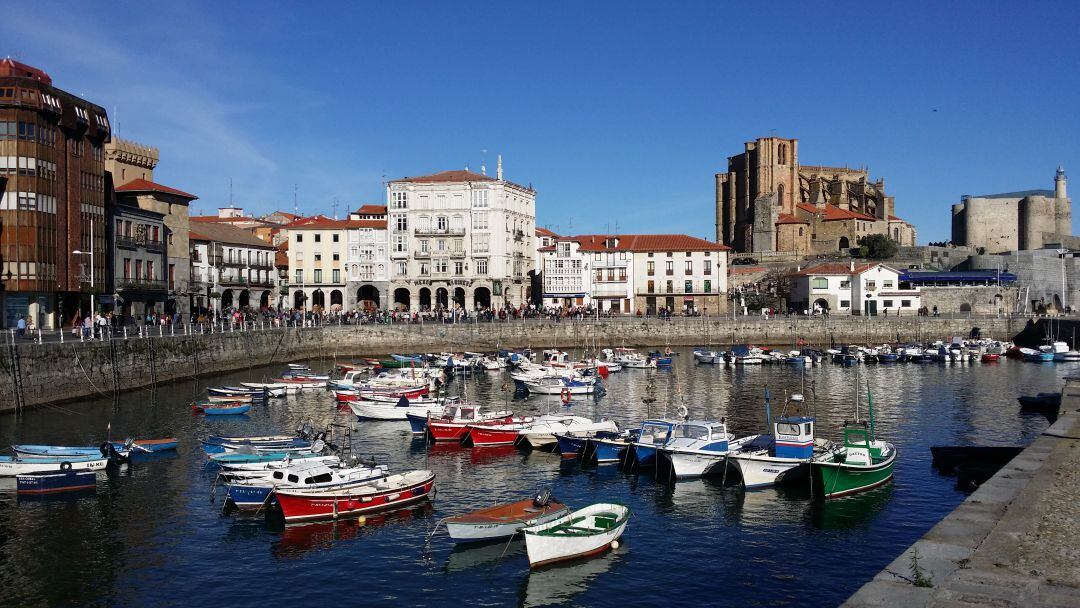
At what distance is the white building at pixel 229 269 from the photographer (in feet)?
311

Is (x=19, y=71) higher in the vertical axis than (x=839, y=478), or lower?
higher

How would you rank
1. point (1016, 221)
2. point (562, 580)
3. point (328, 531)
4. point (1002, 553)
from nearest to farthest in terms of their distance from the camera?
1. point (1002, 553)
2. point (562, 580)
3. point (328, 531)
4. point (1016, 221)

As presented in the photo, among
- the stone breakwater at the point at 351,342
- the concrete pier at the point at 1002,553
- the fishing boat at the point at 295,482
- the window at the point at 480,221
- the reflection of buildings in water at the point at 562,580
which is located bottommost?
the reflection of buildings in water at the point at 562,580

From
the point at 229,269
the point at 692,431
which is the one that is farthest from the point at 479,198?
the point at 692,431

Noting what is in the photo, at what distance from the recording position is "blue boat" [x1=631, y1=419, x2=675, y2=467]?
33438 mm

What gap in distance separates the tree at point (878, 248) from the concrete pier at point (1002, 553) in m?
111

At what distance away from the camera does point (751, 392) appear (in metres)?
57.2

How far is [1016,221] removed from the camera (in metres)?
149

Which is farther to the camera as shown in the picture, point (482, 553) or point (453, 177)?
point (453, 177)

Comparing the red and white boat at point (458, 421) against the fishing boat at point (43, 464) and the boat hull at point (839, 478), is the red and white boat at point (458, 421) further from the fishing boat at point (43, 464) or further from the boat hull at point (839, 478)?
the boat hull at point (839, 478)

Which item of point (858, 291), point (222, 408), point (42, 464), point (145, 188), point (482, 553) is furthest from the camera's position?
point (858, 291)

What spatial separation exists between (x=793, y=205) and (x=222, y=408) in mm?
118548

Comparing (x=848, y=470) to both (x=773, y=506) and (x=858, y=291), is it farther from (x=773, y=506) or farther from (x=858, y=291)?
(x=858, y=291)

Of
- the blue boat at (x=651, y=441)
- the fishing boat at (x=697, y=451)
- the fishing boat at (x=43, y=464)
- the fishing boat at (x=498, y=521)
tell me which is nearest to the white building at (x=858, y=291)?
the blue boat at (x=651, y=441)
